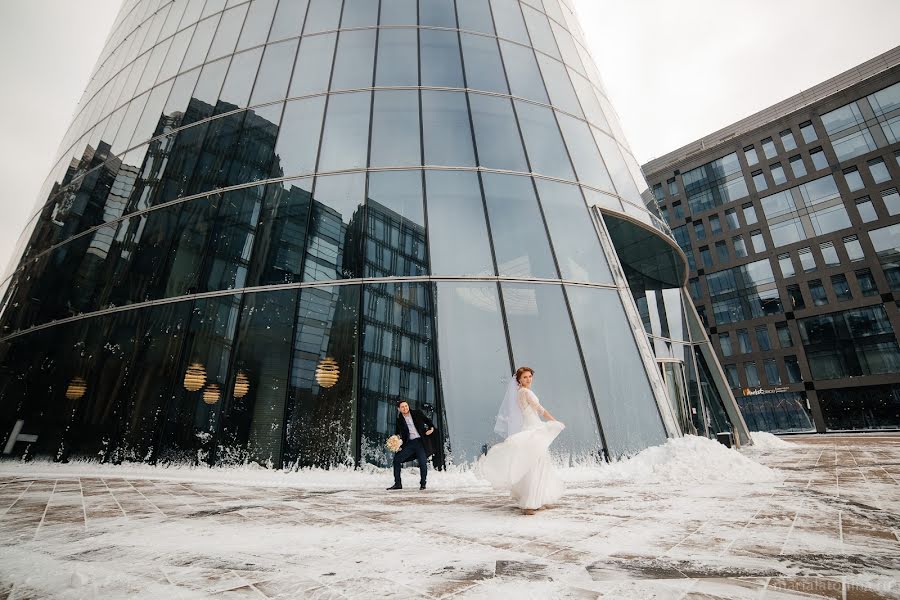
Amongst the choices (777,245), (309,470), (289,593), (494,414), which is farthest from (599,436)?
(777,245)

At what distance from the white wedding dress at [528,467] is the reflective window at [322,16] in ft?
43.9

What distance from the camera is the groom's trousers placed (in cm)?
651

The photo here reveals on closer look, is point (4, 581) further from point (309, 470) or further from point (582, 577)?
point (309, 470)

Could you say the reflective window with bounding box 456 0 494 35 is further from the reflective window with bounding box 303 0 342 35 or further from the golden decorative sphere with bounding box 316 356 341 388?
the golden decorative sphere with bounding box 316 356 341 388

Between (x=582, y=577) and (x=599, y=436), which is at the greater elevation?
(x=599, y=436)

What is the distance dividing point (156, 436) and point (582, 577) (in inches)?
357

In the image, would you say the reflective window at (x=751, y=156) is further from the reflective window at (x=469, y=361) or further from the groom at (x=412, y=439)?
the groom at (x=412, y=439)

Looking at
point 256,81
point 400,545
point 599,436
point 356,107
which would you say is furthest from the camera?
point 256,81

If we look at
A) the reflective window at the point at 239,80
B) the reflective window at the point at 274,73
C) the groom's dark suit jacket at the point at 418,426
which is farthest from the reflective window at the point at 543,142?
the reflective window at the point at 239,80

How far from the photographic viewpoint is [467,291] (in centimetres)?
877

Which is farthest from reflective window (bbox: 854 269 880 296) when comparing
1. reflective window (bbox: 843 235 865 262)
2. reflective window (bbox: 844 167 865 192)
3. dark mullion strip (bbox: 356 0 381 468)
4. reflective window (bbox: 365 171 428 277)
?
dark mullion strip (bbox: 356 0 381 468)

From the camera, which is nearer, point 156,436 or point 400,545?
point 400,545

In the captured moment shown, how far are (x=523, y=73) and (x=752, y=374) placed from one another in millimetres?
41012

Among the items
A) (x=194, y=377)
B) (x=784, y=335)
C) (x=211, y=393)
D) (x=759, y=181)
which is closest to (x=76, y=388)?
(x=194, y=377)
